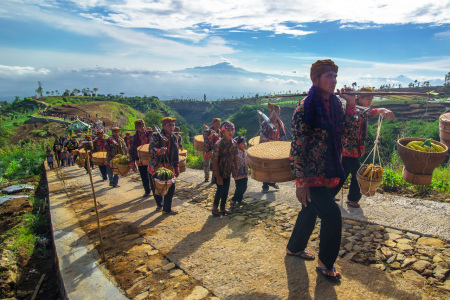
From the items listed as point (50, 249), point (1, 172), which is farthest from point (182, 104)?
point (50, 249)

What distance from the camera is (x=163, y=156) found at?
223 inches

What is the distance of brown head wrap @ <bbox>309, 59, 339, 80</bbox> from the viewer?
9.98 feet

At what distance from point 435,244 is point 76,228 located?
5.84m

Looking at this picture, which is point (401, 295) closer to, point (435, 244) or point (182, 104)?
point (435, 244)

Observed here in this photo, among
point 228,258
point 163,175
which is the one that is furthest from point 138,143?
point 228,258

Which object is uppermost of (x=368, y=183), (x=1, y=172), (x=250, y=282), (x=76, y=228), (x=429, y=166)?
(x=429, y=166)

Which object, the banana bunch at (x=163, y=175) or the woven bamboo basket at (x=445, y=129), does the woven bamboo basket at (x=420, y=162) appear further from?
the banana bunch at (x=163, y=175)

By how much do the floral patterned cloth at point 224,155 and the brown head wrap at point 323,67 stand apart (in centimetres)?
251

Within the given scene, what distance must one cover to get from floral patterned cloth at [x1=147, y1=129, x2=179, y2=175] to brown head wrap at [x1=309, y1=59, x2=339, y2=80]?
3.37 m

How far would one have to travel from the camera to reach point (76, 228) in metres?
5.31

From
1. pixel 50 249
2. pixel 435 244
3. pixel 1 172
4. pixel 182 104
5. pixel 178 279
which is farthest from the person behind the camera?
pixel 182 104

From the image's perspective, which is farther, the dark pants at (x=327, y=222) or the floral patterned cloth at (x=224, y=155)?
the floral patterned cloth at (x=224, y=155)

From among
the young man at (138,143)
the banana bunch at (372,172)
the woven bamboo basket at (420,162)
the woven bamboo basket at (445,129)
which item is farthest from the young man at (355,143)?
the young man at (138,143)

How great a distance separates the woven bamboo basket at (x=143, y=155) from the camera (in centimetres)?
653
